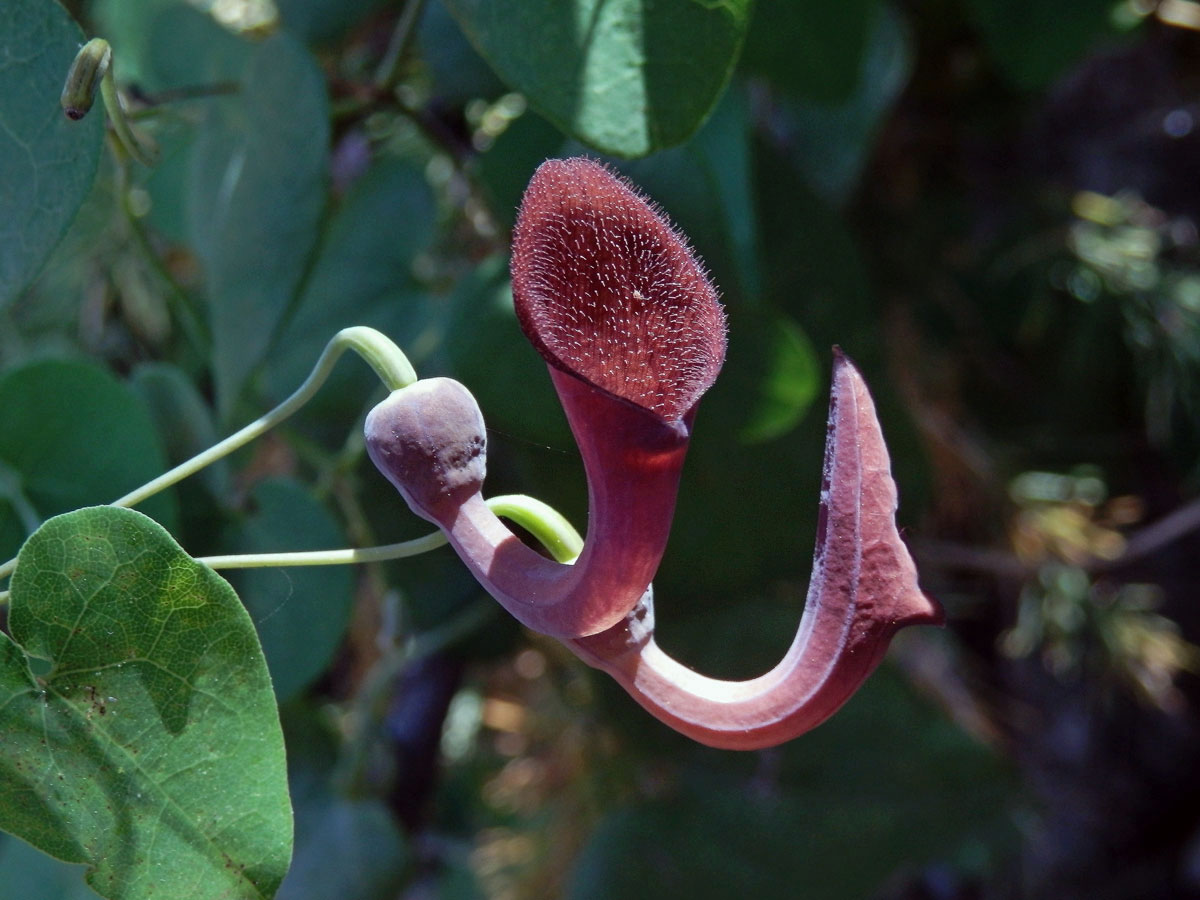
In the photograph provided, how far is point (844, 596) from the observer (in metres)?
0.29

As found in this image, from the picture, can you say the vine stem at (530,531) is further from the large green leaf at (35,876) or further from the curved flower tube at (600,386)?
the large green leaf at (35,876)

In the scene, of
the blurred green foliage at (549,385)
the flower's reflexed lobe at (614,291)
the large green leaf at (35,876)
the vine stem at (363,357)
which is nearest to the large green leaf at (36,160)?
the blurred green foliage at (549,385)

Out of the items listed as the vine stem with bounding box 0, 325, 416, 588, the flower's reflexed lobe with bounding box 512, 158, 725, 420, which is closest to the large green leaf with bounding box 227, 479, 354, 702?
the vine stem with bounding box 0, 325, 416, 588

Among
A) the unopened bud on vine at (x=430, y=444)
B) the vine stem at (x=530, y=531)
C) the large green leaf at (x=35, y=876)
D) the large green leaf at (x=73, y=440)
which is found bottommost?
the large green leaf at (x=35, y=876)

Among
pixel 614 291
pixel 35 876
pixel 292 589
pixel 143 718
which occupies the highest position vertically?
pixel 614 291

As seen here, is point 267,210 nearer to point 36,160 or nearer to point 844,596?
point 36,160

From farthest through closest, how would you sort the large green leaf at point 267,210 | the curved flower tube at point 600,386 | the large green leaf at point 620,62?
the large green leaf at point 267,210 → the large green leaf at point 620,62 → the curved flower tube at point 600,386

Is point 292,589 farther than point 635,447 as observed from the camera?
Yes

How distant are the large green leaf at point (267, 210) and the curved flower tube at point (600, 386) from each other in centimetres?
26

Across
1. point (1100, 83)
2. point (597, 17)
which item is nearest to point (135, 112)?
point (597, 17)

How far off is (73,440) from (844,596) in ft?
1.14

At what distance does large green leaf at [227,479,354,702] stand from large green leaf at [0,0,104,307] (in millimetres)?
178

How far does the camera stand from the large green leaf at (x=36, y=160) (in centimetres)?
40

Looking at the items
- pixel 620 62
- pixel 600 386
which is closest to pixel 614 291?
pixel 600 386
